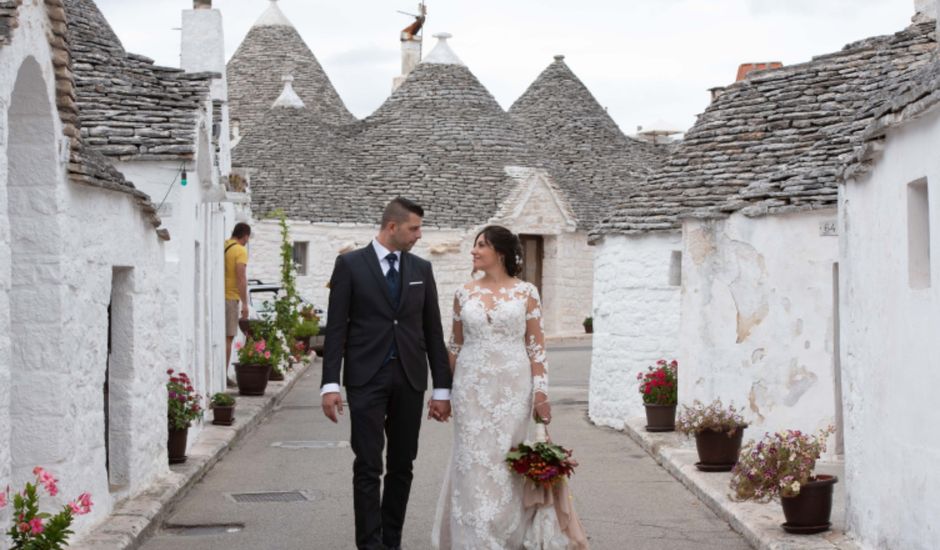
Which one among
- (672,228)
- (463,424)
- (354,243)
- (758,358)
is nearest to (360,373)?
(463,424)

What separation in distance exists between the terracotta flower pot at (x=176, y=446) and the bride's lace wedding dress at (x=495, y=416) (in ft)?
15.6

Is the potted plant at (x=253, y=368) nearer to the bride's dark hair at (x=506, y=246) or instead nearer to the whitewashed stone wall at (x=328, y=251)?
the bride's dark hair at (x=506, y=246)

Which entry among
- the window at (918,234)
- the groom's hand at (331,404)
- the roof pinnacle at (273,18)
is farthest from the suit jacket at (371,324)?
the roof pinnacle at (273,18)

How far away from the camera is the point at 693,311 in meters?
15.2

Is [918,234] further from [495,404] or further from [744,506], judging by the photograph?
[744,506]

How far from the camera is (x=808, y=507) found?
30.0 ft

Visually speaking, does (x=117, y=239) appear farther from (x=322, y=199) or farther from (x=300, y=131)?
(x=300, y=131)

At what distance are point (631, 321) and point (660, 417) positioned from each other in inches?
92.2

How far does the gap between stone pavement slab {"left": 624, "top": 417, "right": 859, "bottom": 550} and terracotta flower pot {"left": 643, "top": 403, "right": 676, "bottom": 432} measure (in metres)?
0.58

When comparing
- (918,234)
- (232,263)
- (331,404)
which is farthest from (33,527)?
(232,263)

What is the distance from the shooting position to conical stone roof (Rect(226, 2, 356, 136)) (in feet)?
155

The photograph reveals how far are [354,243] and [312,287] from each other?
1585 millimetres

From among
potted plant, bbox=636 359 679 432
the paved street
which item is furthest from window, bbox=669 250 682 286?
the paved street

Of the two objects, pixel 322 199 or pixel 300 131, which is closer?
pixel 322 199
